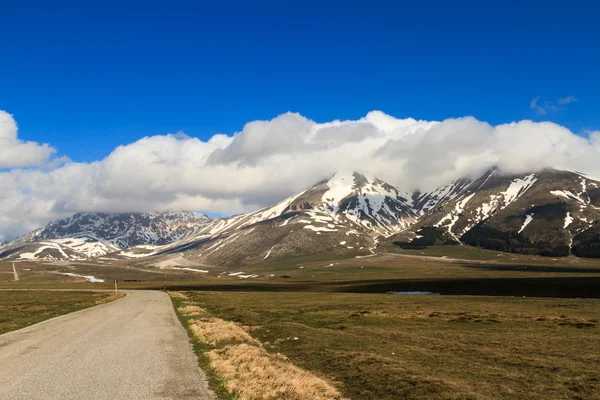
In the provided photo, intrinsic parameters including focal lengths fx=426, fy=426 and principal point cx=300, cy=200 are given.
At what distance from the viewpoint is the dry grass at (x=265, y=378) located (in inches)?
676

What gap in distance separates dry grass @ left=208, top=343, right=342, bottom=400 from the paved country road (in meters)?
1.32

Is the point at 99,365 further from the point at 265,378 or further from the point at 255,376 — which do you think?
the point at 265,378

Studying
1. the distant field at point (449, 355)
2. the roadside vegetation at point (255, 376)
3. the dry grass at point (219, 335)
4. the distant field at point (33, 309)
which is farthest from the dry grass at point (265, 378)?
the distant field at point (33, 309)

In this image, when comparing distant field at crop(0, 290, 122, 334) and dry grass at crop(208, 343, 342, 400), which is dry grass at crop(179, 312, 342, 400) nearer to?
dry grass at crop(208, 343, 342, 400)

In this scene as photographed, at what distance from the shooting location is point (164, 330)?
123ft

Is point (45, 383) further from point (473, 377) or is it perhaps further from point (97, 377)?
point (473, 377)

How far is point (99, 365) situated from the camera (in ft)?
72.3

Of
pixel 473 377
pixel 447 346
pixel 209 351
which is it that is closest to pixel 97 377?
pixel 209 351

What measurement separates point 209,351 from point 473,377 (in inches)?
608

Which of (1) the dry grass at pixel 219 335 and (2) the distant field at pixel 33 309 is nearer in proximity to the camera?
(1) the dry grass at pixel 219 335

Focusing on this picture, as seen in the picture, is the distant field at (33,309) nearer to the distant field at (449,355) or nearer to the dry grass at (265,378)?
the distant field at (449,355)

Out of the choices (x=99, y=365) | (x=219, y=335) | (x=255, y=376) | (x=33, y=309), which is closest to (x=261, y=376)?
(x=255, y=376)

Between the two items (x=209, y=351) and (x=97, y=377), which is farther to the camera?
(x=209, y=351)

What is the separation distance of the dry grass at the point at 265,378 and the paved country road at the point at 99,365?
1.32 meters
